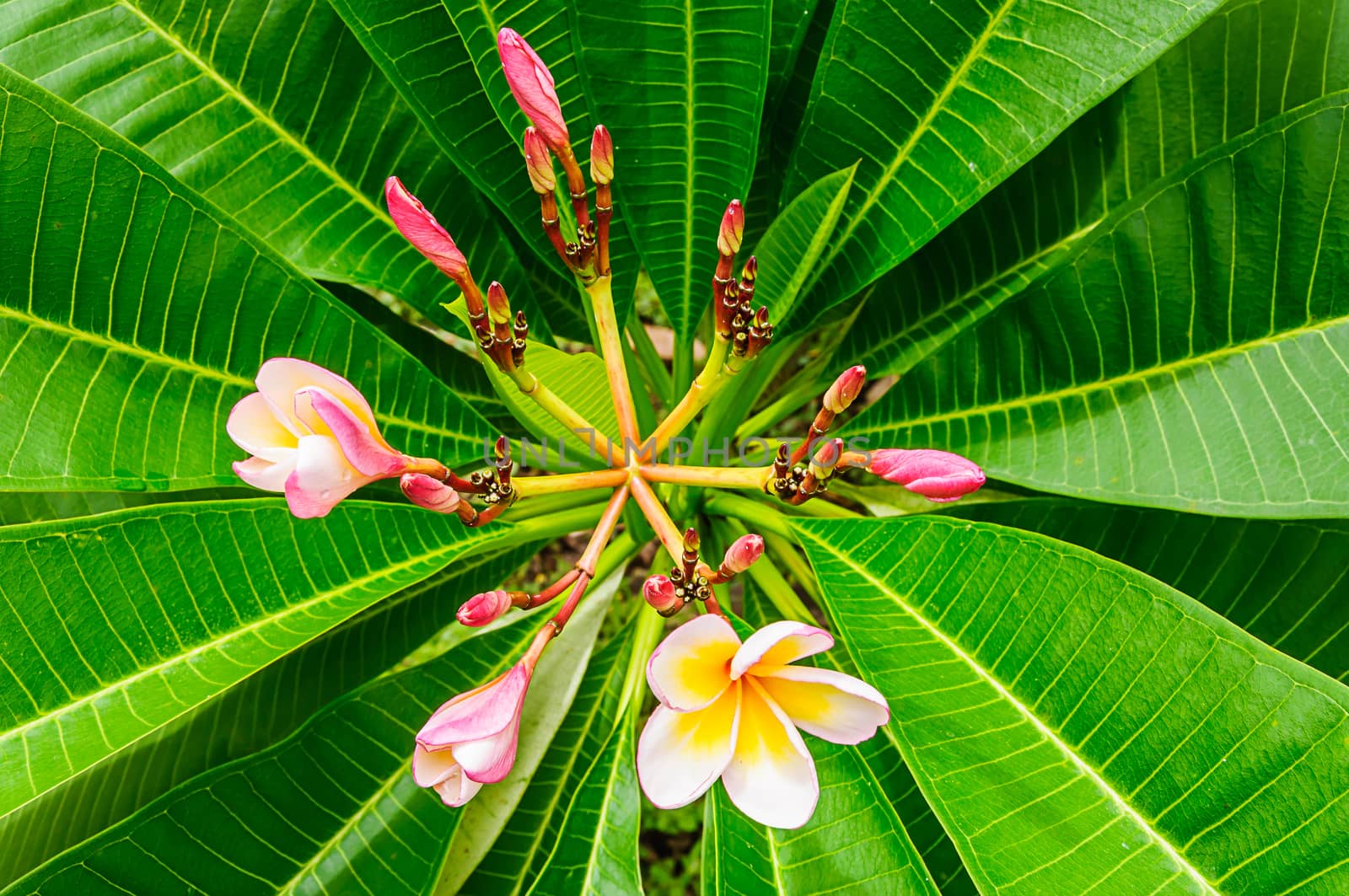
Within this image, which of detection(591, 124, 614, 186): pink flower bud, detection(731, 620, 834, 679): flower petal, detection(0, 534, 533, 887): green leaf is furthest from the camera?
detection(0, 534, 533, 887): green leaf

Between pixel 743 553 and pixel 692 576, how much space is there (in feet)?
0.23

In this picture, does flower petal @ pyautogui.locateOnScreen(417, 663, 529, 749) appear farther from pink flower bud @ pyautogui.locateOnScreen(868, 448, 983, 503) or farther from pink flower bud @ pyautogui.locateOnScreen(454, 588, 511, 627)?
pink flower bud @ pyautogui.locateOnScreen(868, 448, 983, 503)

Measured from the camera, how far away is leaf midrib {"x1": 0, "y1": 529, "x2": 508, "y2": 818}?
0.80m

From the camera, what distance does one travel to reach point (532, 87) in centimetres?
82

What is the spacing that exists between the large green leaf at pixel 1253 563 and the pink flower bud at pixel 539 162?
779mm

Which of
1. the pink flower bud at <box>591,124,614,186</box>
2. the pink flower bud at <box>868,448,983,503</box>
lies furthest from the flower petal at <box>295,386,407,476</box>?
the pink flower bud at <box>868,448,983,503</box>

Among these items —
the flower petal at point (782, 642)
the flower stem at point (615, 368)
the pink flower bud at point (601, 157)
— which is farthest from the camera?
the flower stem at point (615, 368)

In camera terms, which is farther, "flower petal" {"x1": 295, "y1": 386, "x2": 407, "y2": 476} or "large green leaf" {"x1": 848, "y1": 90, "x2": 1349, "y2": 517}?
"large green leaf" {"x1": 848, "y1": 90, "x2": 1349, "y2": 517}

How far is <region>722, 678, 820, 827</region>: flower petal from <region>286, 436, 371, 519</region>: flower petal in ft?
1.23

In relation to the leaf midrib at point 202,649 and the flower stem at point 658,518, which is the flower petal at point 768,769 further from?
the leaf midrib at point 202,649

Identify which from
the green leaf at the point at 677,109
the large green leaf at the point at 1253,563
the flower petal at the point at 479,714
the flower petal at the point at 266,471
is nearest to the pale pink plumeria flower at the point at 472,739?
the flower petal at the point at 479,714

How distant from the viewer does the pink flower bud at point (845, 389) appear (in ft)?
2.56

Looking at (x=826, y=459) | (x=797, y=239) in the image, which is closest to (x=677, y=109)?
(x=797, y=239)

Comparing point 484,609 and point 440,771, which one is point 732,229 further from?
point 440,771
